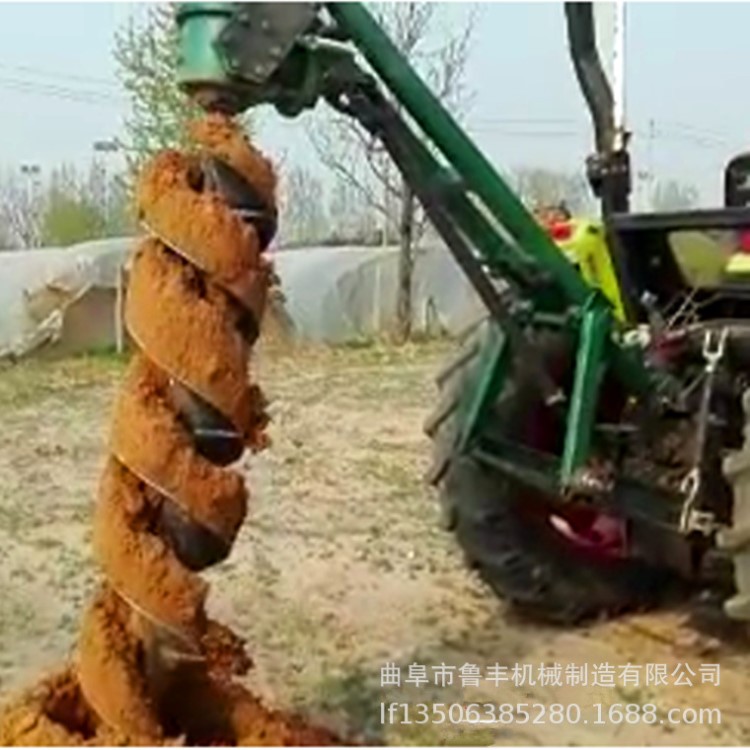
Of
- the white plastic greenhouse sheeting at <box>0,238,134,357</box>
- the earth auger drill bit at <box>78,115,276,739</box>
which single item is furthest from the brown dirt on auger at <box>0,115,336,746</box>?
the white plastic greenhouse sheeting at <box>0,238,134,357</box>

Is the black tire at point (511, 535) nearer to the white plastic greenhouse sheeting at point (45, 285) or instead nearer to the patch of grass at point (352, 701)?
the patch of grass at point (352, 701)

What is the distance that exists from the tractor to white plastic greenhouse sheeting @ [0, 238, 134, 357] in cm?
960

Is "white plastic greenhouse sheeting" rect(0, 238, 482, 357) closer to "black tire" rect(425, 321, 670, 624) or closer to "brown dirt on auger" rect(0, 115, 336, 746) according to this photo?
"black tire" rect(425, 321, 670, 624)

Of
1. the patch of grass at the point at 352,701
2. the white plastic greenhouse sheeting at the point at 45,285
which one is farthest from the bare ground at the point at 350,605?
the white plastic greenhouse sheeting at the point at 45,285

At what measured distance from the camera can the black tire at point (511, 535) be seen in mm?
4289

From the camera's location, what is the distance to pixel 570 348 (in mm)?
3947

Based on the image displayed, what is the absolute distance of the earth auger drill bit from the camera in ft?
9.57

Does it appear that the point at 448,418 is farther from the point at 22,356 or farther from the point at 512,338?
the point at 22,356

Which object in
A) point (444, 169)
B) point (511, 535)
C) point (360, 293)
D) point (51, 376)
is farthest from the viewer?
point (360, 293)

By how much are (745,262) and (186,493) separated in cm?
172

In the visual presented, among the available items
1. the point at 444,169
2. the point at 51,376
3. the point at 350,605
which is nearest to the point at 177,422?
the point at 444,169

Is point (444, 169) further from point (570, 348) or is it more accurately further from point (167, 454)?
point (167, 454)

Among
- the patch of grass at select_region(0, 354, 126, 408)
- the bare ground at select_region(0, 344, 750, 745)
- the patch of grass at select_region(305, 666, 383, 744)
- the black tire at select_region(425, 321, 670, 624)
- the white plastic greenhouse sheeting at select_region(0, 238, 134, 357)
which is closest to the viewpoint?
the patch of grass at select_region(305, 666, 383, 744)

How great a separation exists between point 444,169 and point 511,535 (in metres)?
1.22
